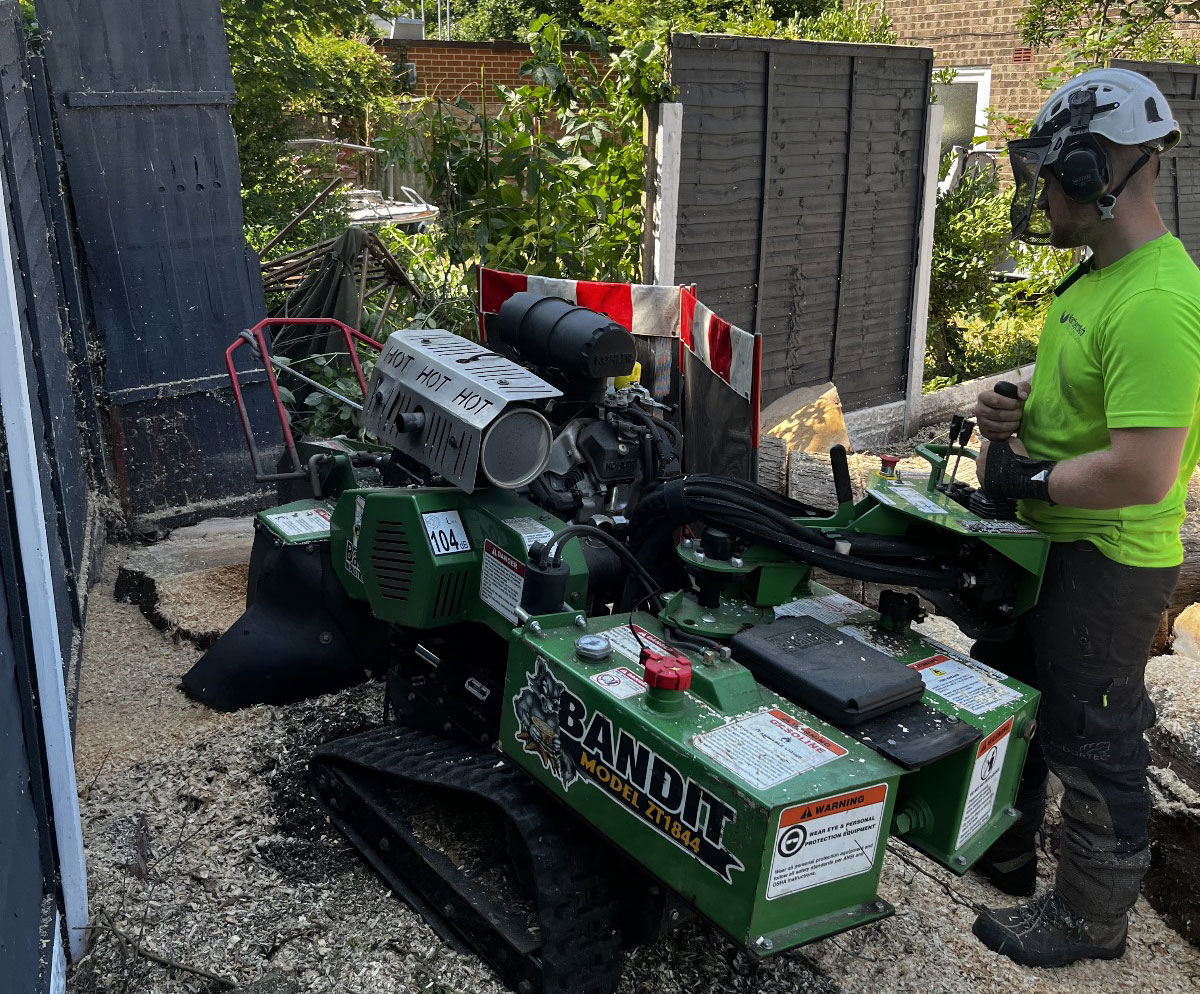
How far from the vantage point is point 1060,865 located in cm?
303

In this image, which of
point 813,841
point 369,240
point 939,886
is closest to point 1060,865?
point 939,886

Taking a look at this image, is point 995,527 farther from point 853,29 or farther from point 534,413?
point 853,29

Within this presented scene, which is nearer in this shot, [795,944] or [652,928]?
[795,944]

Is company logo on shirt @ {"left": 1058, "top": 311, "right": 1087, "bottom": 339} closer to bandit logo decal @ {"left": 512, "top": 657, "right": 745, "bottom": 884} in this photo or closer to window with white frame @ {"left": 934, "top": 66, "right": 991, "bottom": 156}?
bandit logo decal @ {"left": 512, "top": 657, "right": 745, "bottom": 884}

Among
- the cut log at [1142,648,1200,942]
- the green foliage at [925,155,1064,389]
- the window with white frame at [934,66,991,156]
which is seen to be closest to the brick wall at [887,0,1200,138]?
the window with white frame at [934,66,991,156]

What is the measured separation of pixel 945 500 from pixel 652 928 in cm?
125

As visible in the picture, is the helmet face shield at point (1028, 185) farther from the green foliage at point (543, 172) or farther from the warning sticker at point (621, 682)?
the green foliage at point (543, 172)

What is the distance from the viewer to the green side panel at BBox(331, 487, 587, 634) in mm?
3023

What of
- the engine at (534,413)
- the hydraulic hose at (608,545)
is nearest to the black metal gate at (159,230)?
the engine at (534,413)

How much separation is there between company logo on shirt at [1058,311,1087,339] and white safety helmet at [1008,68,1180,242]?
0.25 meters

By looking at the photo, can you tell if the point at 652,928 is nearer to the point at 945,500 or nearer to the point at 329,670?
the point at 945,500

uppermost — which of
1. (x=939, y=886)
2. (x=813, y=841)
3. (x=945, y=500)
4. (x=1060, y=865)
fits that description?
(x=945, y=500)

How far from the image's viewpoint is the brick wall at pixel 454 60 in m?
20.9

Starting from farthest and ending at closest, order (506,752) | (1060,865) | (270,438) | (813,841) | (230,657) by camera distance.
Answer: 1. (270,438)
2. (230,657)
3. (1060,865)
4. (506,752)
5. (813,841)
